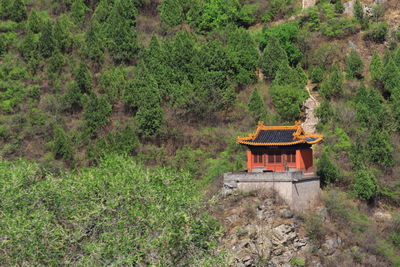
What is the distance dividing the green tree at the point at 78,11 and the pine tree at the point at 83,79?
14692mm

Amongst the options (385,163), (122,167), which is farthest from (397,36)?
(122,167)

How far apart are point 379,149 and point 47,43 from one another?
36.1 metres

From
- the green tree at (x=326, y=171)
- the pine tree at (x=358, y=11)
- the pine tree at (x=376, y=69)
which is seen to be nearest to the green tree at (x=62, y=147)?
the green tree at (x=326, y=171)

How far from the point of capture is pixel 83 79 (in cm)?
6372

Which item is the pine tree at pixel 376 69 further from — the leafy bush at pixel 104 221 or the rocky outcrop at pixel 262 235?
the leafy bush at pixel 104 221

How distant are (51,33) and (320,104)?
2948cm

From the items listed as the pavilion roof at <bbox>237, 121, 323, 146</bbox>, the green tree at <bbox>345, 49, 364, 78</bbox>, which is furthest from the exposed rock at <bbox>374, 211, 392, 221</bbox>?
the green tree at <bbox>345, 49, 364, 78</bbox>

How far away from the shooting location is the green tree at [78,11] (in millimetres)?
77812

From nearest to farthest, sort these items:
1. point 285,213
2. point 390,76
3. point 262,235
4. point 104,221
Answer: point 104,221
point 262,235
point 285,213
point 390,76

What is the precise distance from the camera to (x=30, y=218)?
2931 cm

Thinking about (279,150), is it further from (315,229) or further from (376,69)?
(376,69)

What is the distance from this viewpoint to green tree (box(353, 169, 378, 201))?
50.2 metres

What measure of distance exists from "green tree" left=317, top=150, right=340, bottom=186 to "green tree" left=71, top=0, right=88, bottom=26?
38.5 m

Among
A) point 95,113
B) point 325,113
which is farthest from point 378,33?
point 95,113
